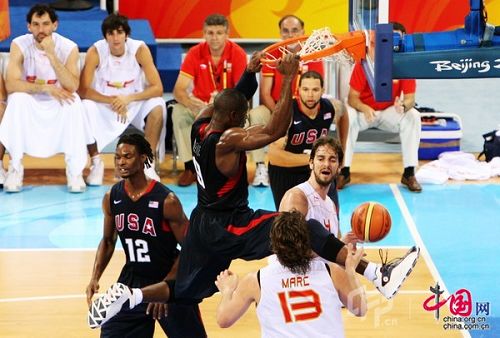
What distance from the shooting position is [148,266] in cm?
707

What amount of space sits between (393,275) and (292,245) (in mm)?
1626

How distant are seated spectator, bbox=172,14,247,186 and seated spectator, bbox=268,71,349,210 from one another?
3.10m

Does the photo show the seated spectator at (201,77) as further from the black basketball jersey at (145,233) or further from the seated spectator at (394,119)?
the black basketball jersey at (145,233)

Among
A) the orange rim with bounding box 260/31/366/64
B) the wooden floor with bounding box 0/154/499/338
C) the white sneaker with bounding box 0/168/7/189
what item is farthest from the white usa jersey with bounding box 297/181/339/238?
the white sneaker with bounding box 0/168/7/189

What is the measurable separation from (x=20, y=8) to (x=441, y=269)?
293 inches

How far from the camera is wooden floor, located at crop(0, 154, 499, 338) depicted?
8.15 meters

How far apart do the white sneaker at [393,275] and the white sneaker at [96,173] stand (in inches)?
225

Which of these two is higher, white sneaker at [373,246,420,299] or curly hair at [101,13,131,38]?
curly hair at [101,13,131,38]

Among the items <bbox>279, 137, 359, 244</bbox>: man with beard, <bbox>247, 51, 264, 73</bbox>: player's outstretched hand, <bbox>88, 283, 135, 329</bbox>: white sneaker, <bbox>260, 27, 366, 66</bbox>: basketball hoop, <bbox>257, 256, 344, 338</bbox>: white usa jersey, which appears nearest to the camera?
<bbox>257, 256, 344, 338</bbox>: white usa jersey

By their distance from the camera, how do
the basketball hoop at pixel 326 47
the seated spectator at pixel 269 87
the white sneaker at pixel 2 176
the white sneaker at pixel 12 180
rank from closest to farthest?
1. the basketball hoop at pixel 326 47
2. the seated spectator at pixel 269 87
3. the white sneaker at pixel 12 180
4. the white sneaker at pixel 2 176

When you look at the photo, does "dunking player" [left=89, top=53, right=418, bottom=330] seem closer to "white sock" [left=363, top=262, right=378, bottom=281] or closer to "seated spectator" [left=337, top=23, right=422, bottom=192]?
"white sock" [left=363, top=262, right=378, bottom=281]

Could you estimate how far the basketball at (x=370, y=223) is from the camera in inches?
298

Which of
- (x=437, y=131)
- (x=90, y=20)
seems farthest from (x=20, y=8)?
(x=437, y=131)

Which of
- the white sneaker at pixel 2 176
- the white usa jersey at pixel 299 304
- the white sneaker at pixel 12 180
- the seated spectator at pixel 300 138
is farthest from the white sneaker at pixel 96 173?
the white usa jersey at pixel 299 304
